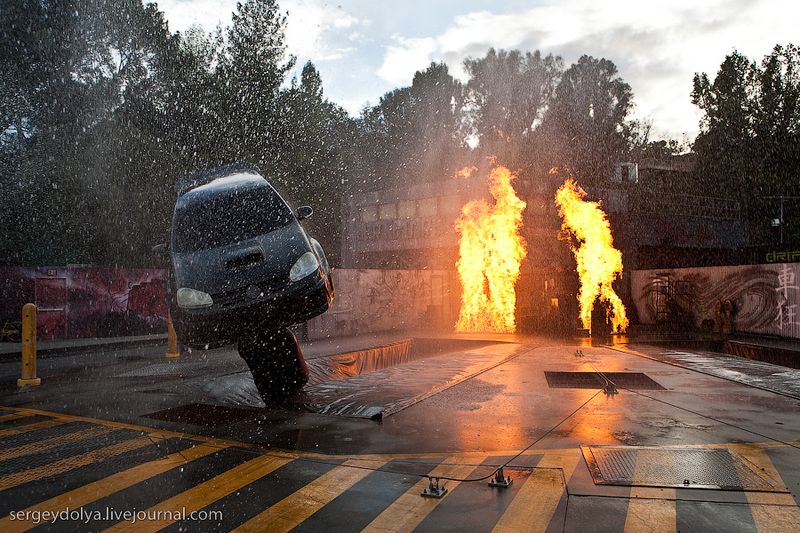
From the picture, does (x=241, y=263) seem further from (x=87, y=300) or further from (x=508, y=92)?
(x=508, y=92)

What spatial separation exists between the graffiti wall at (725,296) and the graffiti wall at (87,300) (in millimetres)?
20621

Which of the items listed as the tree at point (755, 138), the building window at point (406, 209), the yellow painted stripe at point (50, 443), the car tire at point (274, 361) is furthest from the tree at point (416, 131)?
the yellow painted stripe at point (50, 443)

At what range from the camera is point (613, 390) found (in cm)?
890

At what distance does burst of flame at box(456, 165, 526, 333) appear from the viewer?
23344mm

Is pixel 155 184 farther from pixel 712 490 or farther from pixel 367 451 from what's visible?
pixel 712 490

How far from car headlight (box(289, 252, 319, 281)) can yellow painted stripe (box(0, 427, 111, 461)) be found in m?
3.04

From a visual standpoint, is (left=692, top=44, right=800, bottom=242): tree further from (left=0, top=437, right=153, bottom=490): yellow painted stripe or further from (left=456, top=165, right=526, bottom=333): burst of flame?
(left=0, top=437, right=153, bottom=490): yellow painted stripe

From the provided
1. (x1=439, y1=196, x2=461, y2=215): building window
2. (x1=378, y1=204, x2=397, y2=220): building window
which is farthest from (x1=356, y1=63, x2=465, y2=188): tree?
(x1=439, y1=196, x2=461, y2=215): building window

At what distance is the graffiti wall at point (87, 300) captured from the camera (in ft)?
59.0

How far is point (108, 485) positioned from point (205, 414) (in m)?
2.60

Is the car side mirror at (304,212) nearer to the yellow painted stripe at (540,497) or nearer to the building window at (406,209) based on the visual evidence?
the yellow painted stripe at (540,497)

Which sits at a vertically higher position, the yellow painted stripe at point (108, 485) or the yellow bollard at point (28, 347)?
the yellow bollard at point (28, 347)

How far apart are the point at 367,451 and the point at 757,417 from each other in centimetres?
490

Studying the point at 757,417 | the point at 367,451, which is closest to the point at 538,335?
the point at 757,417
